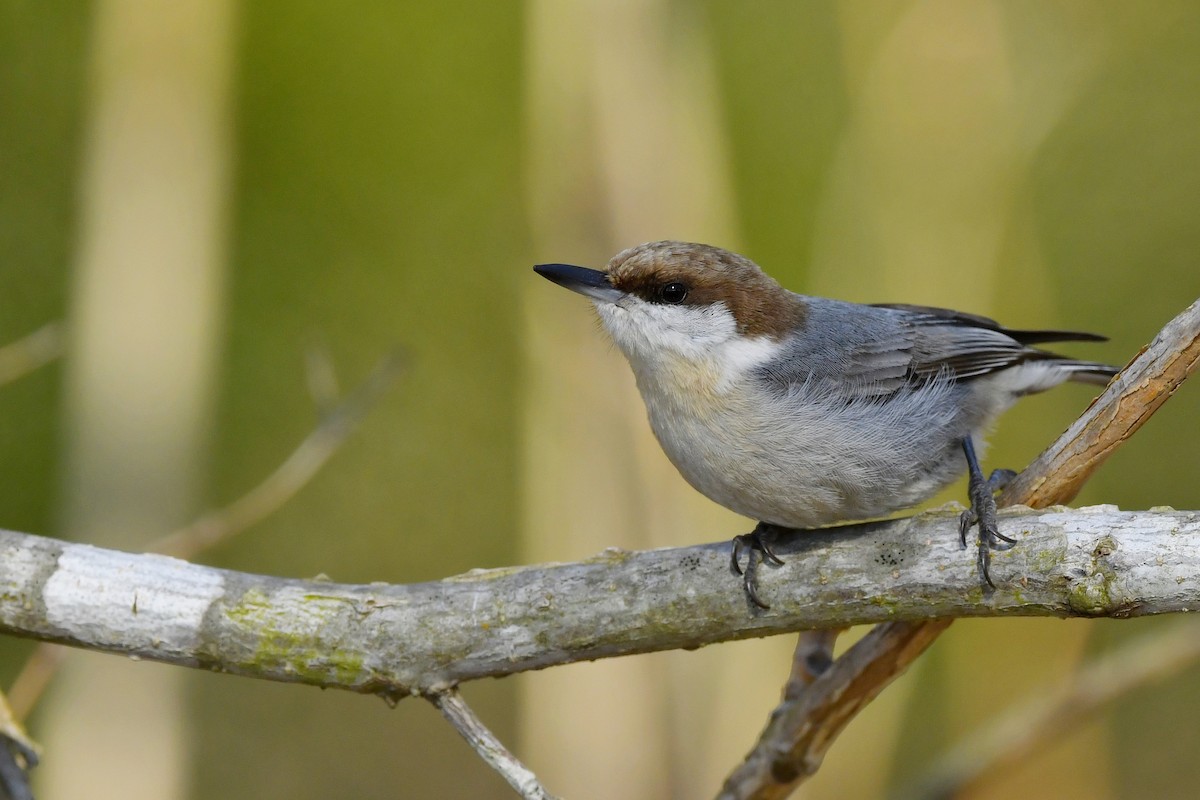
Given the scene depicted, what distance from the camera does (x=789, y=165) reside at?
8750 mm

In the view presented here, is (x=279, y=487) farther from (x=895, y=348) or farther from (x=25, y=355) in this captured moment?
(x=895, y=348)

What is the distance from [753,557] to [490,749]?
850mm

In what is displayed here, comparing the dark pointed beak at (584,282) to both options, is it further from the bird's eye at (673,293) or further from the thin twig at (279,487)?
the thin twig at (279,487)

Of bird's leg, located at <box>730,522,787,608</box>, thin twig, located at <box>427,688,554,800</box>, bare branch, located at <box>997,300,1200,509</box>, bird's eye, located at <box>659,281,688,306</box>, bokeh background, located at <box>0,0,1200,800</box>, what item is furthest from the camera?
bokeh background, located at <box>0,0,1200,800</box>

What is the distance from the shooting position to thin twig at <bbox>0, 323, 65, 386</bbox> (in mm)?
2945

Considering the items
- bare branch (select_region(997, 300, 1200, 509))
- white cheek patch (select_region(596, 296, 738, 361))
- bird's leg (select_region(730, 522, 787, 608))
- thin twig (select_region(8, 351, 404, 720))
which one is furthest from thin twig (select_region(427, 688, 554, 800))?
bare branch (select_region(997, 300, 1200, 509))

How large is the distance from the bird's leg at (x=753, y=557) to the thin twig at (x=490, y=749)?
71 cm

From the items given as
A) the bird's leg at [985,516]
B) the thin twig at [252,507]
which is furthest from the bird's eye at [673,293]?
the bird's leg at [985,516]

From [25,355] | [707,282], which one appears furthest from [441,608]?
[25,355]

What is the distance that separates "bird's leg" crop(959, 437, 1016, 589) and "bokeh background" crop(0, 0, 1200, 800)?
5.29 feet

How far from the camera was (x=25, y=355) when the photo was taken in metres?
3.02

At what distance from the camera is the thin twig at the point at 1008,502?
246 cm

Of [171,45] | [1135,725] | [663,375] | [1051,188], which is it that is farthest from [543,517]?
[1051,188]

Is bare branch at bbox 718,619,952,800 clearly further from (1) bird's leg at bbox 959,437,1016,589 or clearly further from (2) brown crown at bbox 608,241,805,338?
(2) brown crown at bbox 608,241,805,338
